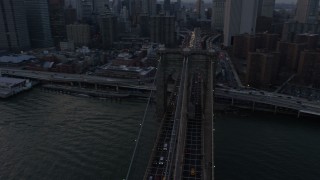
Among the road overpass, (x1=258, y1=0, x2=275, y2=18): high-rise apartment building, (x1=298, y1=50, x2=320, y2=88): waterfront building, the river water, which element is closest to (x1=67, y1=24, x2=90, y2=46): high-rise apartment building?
the road overpass

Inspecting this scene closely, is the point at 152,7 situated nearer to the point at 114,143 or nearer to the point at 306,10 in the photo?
the point at 306,10

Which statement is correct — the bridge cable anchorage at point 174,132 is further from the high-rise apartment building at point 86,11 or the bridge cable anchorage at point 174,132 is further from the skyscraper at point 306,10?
the skyscraper at point 306,10

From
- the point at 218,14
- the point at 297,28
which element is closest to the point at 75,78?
the point at 297,28

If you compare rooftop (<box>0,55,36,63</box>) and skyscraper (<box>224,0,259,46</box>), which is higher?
skyscraper (<box>224,0,259,46</box>)

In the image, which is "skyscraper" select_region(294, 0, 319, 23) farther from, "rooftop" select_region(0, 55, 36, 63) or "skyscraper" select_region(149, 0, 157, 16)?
"rooftop" select_region(0, 55, 36, 63)

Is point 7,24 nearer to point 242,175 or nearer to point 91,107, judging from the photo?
point 91,107

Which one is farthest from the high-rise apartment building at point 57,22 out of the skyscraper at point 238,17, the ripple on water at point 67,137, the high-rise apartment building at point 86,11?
the ripple on water at point 67,137

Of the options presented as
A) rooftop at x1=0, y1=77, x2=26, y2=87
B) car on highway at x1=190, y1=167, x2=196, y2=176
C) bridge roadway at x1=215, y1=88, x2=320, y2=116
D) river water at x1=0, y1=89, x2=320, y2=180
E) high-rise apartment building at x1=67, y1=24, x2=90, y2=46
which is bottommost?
river water at x1=0, y1=89, x2=320, y2=180
